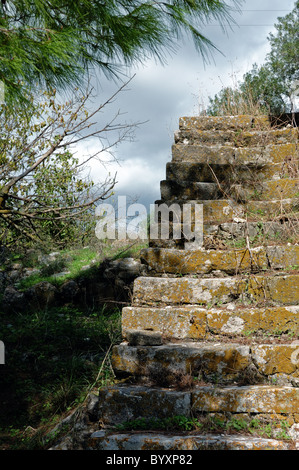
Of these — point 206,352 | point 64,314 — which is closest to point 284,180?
point 206,352

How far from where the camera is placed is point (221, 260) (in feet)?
11.4

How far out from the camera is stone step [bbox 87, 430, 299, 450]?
218 centimetres

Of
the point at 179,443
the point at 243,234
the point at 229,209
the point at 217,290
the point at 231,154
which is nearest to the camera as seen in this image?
the point at 179,443

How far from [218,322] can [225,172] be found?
1785 millimetres

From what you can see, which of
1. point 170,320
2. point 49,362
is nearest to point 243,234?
point 170,320

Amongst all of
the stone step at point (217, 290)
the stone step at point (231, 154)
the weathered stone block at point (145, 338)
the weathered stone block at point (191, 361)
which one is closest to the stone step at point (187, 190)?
the stone step at point (231, 154)

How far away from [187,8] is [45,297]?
4.66 meters

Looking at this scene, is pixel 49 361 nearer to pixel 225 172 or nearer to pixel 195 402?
pixel 195 402

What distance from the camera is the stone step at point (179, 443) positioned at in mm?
2182

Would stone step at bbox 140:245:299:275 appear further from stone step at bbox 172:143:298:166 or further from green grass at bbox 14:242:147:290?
green grass at bbox 14:242:147:290

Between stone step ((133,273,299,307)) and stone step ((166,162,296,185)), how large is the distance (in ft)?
4.12

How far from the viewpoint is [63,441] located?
2508mm

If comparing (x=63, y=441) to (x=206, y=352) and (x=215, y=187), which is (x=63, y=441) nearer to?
(x=206, y=352)

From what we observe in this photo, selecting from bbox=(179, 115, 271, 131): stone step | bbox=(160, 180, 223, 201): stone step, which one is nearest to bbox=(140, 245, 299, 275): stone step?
bbox=(160, 180, 223, 201): stone step
